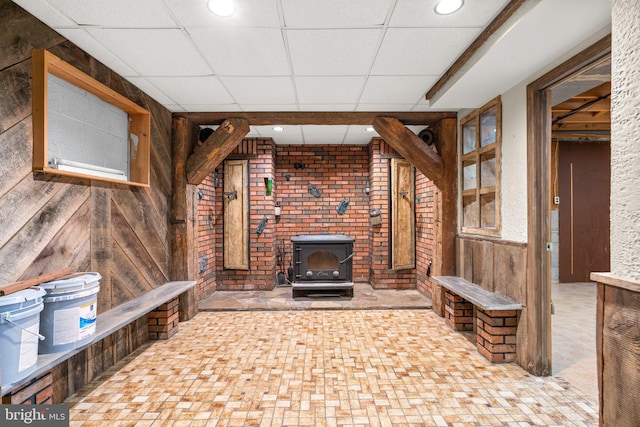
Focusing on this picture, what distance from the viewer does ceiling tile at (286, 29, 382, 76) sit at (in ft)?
6.71

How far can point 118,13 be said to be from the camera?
1.83m

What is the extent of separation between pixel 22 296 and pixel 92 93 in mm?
1666

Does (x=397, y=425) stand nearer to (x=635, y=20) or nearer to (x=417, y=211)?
(x=635, y=20)

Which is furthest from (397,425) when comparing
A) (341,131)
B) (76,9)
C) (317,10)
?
(341,131)

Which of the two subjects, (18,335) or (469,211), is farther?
(469,211)

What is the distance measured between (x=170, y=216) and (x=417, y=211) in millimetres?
3509

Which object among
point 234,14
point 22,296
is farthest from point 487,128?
point 22,296

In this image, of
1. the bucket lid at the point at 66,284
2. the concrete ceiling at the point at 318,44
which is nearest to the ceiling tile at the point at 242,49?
the concrete ceiling at the point at 318,44

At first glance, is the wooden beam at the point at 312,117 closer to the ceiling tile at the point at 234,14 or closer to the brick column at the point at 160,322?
the ceiling tile at the point at 234,14

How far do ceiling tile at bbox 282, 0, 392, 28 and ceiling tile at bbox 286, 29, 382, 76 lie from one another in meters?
0.08

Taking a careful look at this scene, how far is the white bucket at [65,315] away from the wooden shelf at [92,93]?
0.70m

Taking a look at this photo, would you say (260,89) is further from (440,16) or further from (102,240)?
(102,240)

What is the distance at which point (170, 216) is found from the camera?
358 centimetres

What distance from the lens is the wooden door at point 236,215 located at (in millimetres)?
4934
